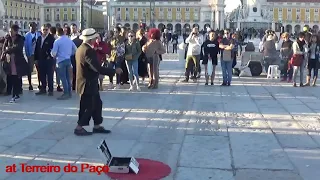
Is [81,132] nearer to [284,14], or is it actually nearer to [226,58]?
[226,58]

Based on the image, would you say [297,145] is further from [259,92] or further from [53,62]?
[53,62]

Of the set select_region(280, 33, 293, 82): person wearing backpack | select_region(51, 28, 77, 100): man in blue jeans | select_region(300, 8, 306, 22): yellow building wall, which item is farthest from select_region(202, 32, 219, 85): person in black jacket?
select_region(300, 8, 306, 22): yellow building wall

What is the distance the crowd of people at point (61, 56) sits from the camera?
9.62 m

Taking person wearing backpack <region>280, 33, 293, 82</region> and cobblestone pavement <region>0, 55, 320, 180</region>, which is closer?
cobblestone pavement <region>0, 55, 320, 180</region>

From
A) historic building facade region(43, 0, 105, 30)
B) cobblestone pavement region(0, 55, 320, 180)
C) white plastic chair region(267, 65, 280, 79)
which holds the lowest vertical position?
cobblestone pavement region(0, 55, 320, 180)

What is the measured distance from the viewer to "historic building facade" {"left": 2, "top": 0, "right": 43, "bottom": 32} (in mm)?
99363

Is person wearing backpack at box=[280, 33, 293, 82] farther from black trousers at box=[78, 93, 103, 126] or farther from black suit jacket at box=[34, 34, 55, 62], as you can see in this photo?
black trousers at box=[78, 93, 103, 126]

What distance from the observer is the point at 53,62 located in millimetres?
10711

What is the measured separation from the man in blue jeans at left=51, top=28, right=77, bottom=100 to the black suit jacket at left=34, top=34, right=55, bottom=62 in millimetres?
401

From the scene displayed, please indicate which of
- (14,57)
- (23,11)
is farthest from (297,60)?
(23,11)

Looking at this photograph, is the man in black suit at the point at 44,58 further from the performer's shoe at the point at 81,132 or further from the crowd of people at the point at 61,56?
the performer's shoe at the point at 81,132

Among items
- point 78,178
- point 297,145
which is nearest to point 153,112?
point 297,145

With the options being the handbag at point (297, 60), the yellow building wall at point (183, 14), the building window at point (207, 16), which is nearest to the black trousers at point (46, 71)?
the handbag at point (297, 60)

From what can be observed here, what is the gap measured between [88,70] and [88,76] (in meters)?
0.09
